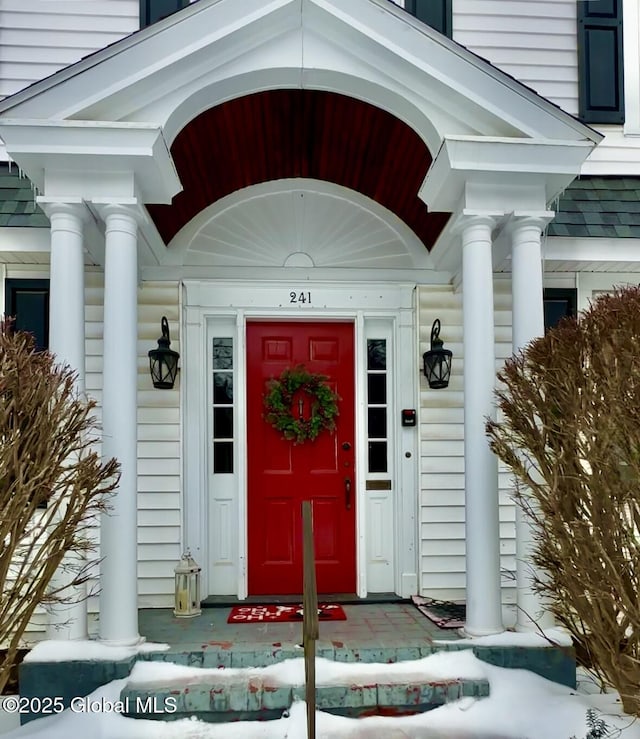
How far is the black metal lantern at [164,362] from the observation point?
4355 mm

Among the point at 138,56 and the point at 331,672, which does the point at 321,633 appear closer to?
the point at 331,672

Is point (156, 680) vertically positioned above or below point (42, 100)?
below

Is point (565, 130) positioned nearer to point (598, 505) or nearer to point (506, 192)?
point (506, 192)

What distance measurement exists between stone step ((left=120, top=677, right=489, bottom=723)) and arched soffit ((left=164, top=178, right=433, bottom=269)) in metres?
2.83

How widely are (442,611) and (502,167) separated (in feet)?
9.12

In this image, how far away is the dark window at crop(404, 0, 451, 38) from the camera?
4.83m

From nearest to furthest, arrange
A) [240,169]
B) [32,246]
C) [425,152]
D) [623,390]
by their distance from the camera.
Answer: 1. [623,390]
2. [425,152]
3. [32,246]
4. [240,169]

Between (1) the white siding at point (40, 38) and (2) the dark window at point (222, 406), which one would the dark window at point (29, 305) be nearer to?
(2) the dark window at point (222, 406)

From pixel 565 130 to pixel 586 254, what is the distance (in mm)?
1086

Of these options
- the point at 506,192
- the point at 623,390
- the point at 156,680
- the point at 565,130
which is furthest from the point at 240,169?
the point at 156,680

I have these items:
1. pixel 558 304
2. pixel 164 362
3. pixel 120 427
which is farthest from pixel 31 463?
pixel 558 304

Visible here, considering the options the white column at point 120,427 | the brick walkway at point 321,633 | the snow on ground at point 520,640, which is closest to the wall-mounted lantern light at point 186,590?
the brick walkway at point 321,633

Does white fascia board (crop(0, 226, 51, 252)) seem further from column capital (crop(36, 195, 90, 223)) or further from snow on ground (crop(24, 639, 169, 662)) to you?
snow on ground (crop(24, 639, 169, 662))

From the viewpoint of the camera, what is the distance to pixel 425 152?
151 inches
